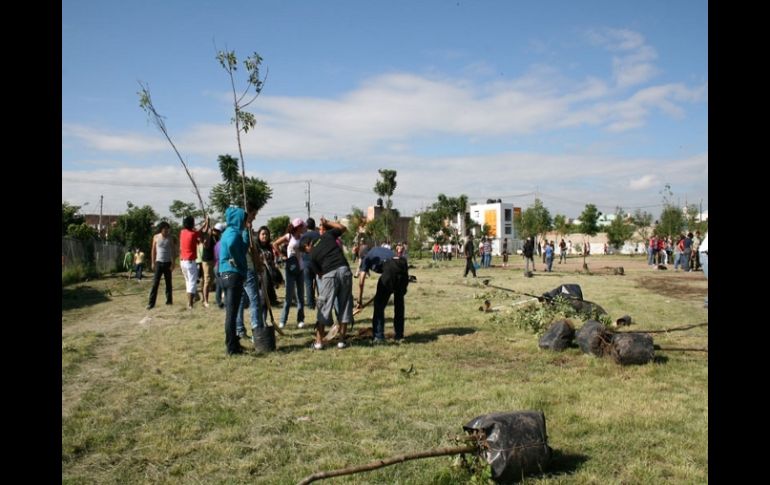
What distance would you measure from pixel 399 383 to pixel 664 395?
8.79 feet

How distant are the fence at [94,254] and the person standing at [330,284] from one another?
56.6 feet

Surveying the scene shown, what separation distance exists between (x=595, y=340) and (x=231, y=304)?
483 centimetres

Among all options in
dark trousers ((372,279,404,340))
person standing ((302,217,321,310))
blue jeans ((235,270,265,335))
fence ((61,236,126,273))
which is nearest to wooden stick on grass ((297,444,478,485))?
blue jeans ((235,270,265,335))

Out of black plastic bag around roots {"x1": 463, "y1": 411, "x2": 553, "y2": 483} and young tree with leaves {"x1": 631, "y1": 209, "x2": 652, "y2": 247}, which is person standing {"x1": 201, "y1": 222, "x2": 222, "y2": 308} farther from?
young tree with leaves {"x1": 631, "y1": 209, "x2": 652, "y2": 247}

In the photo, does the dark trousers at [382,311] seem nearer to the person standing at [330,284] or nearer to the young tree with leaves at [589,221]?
the person standing at [330,284]

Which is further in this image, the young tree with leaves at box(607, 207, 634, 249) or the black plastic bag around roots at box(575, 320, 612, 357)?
the young tree with leaves at box(607, 207, 634, 249)

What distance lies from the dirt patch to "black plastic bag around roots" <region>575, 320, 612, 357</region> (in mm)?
10008

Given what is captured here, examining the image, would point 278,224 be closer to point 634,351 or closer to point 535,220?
point 535,220

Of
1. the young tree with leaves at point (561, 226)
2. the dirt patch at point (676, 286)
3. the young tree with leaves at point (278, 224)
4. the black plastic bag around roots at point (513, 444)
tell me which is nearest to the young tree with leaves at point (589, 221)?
the young tree with leaves at point (561, 226)

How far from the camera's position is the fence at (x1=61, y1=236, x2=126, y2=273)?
22.1 metres

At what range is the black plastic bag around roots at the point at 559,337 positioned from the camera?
7.85m


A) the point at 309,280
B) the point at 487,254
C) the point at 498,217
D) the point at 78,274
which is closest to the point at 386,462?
the point at 309,280

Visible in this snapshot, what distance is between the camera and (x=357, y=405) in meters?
5.37
